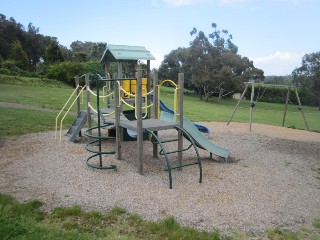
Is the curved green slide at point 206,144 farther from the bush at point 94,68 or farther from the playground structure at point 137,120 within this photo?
the bush at point 94,68

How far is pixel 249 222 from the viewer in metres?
4.88

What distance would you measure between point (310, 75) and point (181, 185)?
39.1 meters

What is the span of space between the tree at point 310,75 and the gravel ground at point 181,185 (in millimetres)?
34319

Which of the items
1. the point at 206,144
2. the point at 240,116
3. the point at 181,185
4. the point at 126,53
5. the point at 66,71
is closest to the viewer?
the point at 181,185

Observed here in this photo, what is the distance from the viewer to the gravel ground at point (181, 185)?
5.09 meters

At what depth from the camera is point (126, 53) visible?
11.2m

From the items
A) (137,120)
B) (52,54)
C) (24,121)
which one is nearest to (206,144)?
(137,120)

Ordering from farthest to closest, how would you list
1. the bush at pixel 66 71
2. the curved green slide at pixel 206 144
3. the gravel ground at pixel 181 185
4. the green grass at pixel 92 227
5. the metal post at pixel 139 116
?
the bush at pixel 66 71
the curved green slide at pixel 206 144
the metal post at pixel 139 116
the gravel ground at pixel 181 185
the green grass at pixel 92 227

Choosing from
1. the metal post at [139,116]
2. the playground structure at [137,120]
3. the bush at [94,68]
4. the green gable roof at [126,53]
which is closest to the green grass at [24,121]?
the playground structure at [137,120]

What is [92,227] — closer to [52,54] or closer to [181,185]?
[181,185]

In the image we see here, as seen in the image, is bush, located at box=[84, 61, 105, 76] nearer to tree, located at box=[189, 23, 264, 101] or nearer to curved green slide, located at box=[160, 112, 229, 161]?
tree, located at box=[189, 23, 264, 101]

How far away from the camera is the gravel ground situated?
5086 mm

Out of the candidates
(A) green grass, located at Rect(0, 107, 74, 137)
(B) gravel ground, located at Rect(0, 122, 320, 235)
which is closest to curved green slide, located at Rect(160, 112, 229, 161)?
(B) gravel ground, located at Rect(0, 122, 320, 235)

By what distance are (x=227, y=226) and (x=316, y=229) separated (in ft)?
4.51
